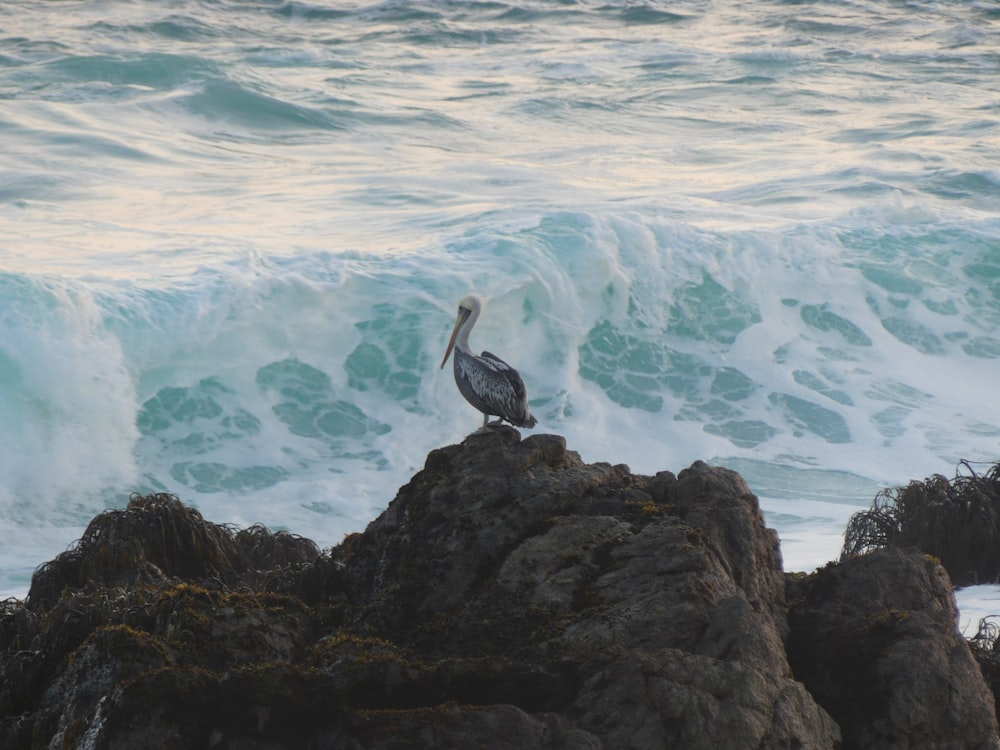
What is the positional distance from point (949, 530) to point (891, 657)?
4.36 meters

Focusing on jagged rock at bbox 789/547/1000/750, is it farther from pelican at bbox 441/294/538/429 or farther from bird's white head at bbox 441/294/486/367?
bird's white head at bbox 441/294/486/367

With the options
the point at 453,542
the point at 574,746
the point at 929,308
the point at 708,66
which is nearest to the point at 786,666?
the point at 574,746

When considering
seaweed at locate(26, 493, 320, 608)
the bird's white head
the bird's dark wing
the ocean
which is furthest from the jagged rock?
the bird's white head

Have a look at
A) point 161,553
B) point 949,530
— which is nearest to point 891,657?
point 949,530

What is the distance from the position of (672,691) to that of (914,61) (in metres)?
32.4

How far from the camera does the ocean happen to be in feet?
47.7

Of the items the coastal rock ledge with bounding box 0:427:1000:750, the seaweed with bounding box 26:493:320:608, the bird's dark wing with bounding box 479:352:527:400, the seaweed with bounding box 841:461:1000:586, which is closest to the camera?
the coastal rock ledge with bounding box 0:427:1000:750

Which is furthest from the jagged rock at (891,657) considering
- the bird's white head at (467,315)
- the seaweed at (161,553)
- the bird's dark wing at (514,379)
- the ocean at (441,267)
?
the bird's white head at (467,315)

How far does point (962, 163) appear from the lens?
84.5 feet

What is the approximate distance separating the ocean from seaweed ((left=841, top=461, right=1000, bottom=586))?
0.30 metres

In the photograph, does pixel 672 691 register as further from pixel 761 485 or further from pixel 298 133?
pixel 298 133

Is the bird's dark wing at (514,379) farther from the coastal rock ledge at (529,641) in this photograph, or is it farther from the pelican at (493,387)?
the coastal rock ledge at (529,641)

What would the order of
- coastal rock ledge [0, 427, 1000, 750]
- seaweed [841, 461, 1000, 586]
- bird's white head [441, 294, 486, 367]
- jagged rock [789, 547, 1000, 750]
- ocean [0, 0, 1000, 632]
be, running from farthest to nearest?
1. ocean [0, 0, 1000, 632]
2. seaweed [841, 461, 1000, 586]
3. bird's white head [441, 294, 486, 367]
4. jagged rock [789, 547, 1000, 750]
5. coastal rock ledge [0, 427, 1000, 750]

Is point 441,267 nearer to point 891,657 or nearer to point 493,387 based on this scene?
point 493,387
